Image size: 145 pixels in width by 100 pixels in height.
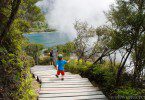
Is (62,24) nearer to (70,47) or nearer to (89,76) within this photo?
(70,47)

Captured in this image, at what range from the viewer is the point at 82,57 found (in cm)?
1795

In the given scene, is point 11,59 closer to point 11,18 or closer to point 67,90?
point 11,18

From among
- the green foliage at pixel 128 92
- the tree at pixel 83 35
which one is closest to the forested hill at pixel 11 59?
the green foliage at pixel 128 92

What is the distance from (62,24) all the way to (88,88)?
13517cm

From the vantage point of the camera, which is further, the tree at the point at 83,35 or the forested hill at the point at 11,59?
the tree at the point at 83,35

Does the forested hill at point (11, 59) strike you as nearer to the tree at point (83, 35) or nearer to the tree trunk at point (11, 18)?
A: the tree trunk at point (11, 18)

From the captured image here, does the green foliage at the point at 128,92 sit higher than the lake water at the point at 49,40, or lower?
higher

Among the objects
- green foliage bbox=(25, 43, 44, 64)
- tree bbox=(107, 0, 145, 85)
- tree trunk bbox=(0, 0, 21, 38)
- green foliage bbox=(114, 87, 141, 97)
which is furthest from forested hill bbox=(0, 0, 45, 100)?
green foliage bbox=(25, 43, 44, 64)

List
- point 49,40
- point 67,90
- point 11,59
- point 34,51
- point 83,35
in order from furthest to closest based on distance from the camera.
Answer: point 49,40 → point 34,51 → point 83,35 → point 67,90 → point 11,59

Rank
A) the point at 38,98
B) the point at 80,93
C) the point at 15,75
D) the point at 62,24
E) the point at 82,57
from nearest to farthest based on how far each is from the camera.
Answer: the point at 15,75 < the point at 38,98 < the point at 80,93 < the point at 82,57 < the point at 62,24

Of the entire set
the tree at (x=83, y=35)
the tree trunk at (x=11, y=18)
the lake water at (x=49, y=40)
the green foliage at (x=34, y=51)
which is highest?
the tree trunk at (x=11, y=18)

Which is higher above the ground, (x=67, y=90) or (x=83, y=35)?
(x=83, y=35)

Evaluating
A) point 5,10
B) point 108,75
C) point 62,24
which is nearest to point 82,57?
point 108,75

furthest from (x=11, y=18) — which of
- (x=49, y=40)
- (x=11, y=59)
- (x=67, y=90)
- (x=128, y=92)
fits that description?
(x=49, y=40)
